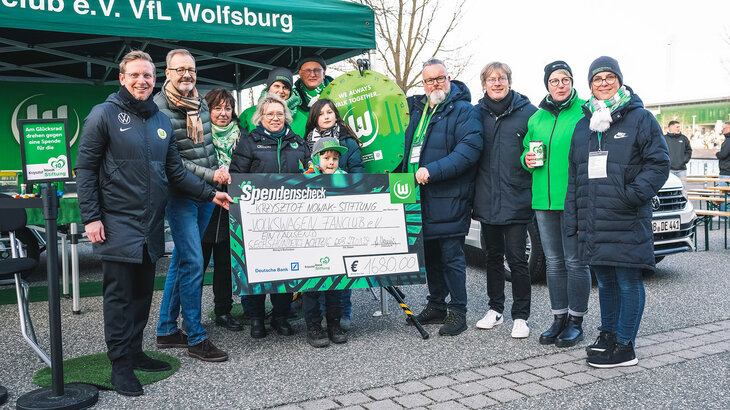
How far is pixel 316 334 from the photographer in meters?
4.59

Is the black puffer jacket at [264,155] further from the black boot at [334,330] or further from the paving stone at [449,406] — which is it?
the paving stone at [449,406]

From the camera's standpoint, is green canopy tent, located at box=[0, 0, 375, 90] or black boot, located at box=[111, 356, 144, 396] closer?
black boot, located at box=[111, 356, 144, 396]

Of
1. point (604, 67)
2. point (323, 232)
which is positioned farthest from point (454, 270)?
point (604, 67)

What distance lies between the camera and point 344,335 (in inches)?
186

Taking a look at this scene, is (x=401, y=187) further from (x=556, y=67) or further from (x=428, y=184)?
(x=556, y=67)

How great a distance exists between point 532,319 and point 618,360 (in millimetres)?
1299

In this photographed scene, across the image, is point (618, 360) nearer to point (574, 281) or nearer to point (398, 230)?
point (574, 281)

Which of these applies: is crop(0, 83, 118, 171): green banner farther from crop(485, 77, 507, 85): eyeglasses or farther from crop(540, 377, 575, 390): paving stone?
crop(540, 377, 575, 390): paving stone

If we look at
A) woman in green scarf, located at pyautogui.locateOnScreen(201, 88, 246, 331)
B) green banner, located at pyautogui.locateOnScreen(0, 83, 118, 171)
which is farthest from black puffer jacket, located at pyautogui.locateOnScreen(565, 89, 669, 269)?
green banner, located at pyautogui.locateOnScreen(0, 83, 118, 171)

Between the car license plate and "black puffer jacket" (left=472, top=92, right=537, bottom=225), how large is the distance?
260cm

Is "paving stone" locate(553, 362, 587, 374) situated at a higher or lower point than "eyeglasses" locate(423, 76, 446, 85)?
lower

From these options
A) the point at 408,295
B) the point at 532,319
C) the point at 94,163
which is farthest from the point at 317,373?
the point at 408,295

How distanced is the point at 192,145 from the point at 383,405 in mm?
2190

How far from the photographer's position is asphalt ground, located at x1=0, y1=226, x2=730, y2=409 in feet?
11.5
